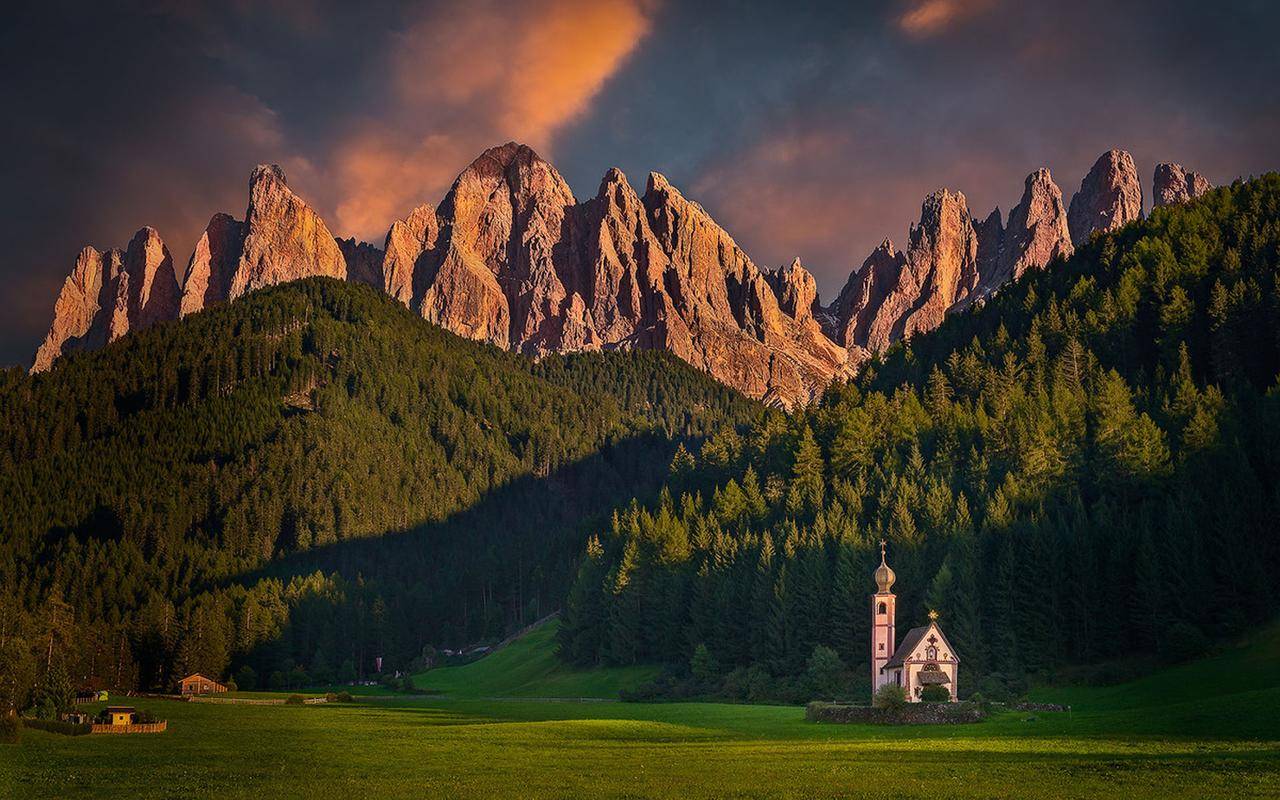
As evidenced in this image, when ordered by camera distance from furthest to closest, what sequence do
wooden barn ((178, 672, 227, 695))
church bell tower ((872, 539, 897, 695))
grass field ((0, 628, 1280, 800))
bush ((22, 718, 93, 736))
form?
wooden barn ((178, 672, 227, 695)), church bell tower ((872, 539, 897, 695)), bush ((22, 718, 93, 736)), grass field ((0, 628, 1280, 800))

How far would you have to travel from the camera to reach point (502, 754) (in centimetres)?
5359

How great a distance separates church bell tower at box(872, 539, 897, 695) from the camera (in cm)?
9025

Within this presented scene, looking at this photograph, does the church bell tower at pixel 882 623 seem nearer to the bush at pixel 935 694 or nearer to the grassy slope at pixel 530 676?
the bush at pixel 935 694

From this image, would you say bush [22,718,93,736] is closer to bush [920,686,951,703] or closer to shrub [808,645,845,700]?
shrub [808,645,845,700]

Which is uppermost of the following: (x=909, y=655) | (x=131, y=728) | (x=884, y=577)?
(x=884, y=577)

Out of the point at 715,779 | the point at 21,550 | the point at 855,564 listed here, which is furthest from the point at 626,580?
the point at 21,550

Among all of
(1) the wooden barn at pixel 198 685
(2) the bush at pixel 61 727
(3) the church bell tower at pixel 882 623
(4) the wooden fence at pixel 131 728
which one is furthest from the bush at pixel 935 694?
(1) the wooden barn at pixel 198 685

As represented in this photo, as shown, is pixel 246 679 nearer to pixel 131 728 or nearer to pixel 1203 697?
pixel 131 728

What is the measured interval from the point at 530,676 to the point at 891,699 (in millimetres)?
78565

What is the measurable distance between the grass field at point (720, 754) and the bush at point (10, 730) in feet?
7.92

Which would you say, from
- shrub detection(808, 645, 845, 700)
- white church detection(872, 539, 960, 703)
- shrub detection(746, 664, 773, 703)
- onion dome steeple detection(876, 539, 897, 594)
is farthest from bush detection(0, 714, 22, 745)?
onion dome steeple detection(876, 539, 897, 594)

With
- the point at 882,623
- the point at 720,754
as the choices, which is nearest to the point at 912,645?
the point at 882,623

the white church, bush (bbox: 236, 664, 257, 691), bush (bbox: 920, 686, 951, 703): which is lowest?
bush (bbox: 236, 664, 257, 691)

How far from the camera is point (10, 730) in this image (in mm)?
69562
